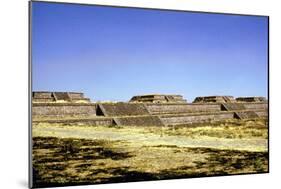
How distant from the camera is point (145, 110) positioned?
4.62 m

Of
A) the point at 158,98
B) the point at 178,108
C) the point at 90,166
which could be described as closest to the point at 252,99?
the point at 178,108

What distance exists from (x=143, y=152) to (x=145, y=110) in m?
0.36

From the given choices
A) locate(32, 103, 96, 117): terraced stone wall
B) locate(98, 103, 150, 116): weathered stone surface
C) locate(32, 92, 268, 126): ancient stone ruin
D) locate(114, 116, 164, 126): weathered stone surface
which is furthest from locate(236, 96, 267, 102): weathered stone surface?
locate(32, 103, 96, 117): terraced stone wall

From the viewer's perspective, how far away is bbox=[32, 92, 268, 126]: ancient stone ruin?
4270mm

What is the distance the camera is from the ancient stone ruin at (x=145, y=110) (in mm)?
4270

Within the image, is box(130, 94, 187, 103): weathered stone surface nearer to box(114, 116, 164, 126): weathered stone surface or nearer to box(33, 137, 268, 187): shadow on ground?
box(114, 116, 164, 126): weathered stone surface

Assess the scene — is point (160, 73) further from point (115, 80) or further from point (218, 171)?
point (218, 171)

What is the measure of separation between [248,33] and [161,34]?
84 cm

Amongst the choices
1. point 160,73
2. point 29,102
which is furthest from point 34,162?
point 160,73

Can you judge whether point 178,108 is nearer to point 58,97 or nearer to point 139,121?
point 139,121

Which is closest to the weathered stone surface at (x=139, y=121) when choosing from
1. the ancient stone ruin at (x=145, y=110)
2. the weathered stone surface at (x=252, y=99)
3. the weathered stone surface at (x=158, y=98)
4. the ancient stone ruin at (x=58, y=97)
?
the ancient stone ruin at (x=145, y=110)

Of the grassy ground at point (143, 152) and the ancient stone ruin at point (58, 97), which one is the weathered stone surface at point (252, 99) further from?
the ancient stone ruin at point (58, 97)

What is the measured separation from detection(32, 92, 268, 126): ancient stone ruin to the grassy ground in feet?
0.21

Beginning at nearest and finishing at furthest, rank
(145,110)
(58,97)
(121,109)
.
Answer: (58,97) → (121,109) → (145,110)
